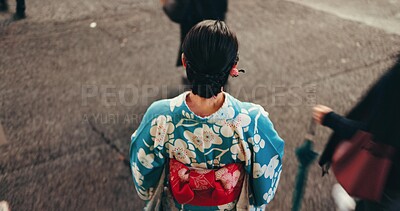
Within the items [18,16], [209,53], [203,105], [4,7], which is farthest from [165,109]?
[4,7]

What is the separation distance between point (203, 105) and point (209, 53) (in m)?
0.25

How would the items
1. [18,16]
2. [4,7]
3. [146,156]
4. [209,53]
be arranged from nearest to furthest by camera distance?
1. [209,53]
2. [146,156]
3. [18,16]
4. [4,7]

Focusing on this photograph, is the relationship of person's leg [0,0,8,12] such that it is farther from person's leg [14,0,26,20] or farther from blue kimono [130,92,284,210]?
blue kimono [130,92,284,210]

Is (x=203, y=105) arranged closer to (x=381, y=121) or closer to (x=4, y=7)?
(x=381, y=121)

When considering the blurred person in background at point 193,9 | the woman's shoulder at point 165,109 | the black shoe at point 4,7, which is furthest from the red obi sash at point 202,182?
the black shoe at point 4,7

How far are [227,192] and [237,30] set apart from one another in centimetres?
445

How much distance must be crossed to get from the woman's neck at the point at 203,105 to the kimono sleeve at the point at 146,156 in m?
0.17

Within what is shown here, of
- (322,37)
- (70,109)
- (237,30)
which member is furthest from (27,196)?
(322,37)

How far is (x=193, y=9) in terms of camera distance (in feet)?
14.1

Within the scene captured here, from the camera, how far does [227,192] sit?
6.15 ft

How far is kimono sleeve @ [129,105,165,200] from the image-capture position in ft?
6.09

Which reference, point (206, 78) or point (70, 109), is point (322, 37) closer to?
point (70, 109)

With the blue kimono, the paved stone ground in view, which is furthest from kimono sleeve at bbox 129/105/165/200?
the paved stone ground

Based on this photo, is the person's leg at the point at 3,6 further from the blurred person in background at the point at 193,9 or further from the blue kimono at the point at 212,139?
the blue kimono at the point at 212,139
